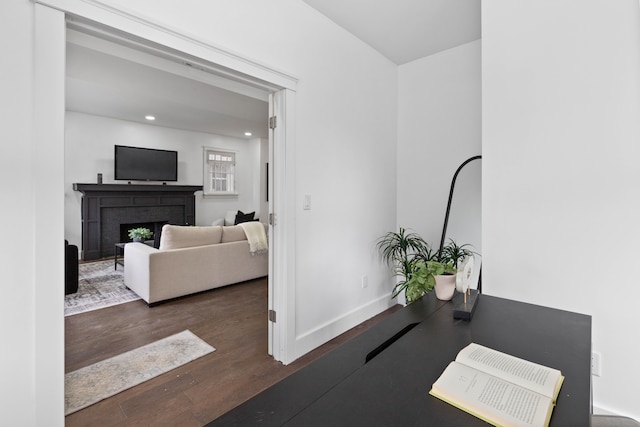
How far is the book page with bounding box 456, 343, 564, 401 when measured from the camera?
724 mm

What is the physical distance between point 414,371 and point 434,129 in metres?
2.82

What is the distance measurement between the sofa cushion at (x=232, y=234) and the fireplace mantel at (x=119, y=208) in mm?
3083

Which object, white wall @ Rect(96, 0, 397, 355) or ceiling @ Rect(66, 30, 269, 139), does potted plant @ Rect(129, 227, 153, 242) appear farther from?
white wall @ Rect(96, 0, 397, 355)

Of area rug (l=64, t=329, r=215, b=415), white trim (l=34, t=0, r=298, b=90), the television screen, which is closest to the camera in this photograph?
white trim (l=34, t=0, r=298, b=90)

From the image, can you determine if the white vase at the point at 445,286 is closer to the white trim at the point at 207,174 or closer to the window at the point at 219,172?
the white trim at the point at 207,174

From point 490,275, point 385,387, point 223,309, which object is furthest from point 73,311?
Result: point 490,275

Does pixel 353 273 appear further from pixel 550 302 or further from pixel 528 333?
pixel 528 333

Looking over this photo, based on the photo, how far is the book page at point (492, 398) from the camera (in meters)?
0.63

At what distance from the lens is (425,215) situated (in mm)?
3246

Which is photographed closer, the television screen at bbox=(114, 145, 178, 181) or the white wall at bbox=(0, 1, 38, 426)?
the white wall at bbox=(0, 1, 38, 426)

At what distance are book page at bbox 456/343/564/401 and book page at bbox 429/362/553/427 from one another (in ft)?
0.08

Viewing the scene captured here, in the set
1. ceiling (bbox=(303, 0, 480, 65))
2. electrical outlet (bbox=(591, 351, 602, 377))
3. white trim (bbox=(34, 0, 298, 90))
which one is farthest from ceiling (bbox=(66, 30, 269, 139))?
electrical outlet (bbox=(591, 351, 602, 377))

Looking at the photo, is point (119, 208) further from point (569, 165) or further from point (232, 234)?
point (569, 165)

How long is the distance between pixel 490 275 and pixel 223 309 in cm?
253
